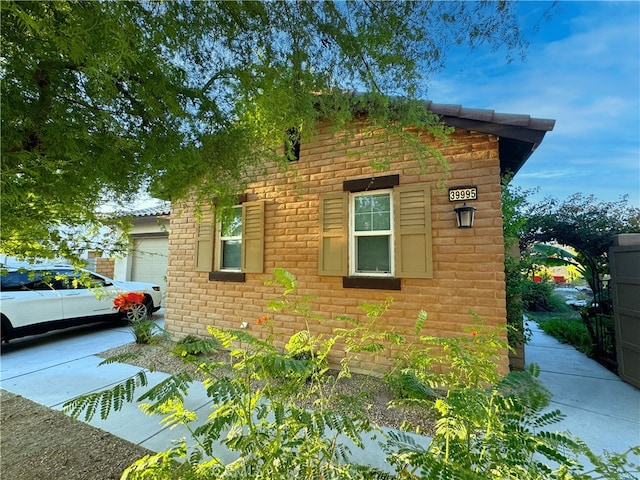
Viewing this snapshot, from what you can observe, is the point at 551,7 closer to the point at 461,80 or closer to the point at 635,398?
the point at 461,80

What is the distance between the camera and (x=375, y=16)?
1.94 metres

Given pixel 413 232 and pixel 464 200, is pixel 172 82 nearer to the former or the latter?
Result: pixel 413 232

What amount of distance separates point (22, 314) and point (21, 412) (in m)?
3.29

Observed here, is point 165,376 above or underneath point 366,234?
underneath

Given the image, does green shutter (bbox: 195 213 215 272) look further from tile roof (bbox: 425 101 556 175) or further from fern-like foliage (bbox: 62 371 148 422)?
fern-like foliage (bbox: 62 371 148 422)

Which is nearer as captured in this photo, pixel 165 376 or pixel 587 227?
pixel 165 376

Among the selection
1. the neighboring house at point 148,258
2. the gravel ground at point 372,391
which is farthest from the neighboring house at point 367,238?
the neighboring house at point 148,258

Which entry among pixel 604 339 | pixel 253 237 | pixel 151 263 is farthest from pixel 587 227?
pixel 151 263

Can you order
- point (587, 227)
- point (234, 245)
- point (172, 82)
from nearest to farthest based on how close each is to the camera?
point (172, 82)
point (587, 227)
point (234, 245)

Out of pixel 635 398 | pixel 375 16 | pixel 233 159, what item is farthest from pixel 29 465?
pixel 635 398

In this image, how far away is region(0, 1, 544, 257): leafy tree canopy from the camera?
130 cm

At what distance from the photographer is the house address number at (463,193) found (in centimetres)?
374

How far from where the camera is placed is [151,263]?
9.70 m

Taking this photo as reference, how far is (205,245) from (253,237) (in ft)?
3.87
